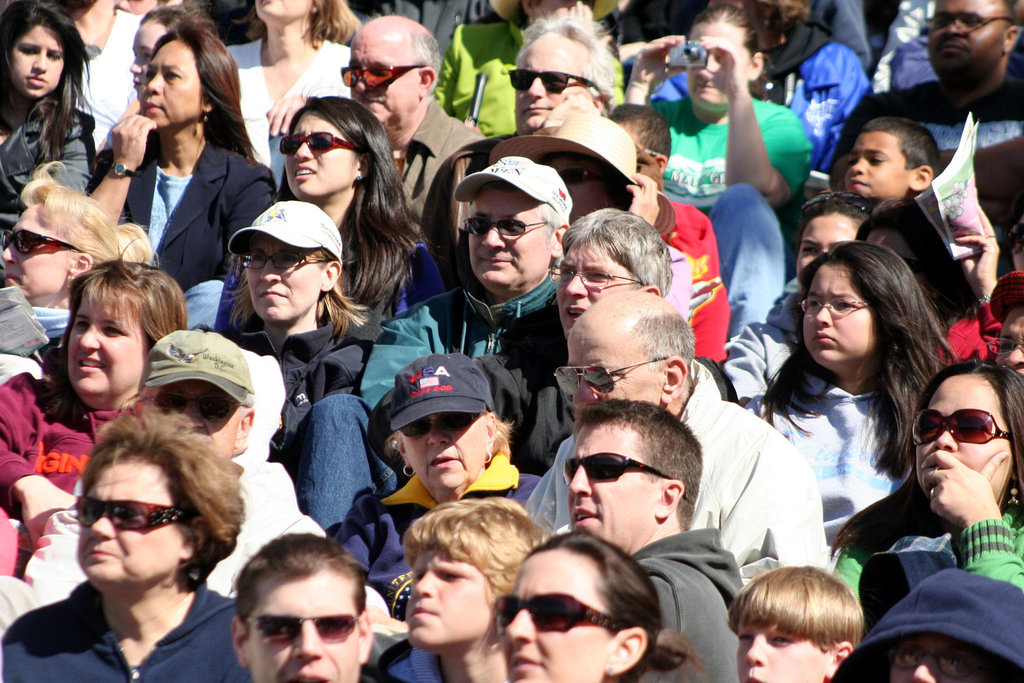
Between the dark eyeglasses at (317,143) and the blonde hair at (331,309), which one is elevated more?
the dark eyeglasses at (317,143)

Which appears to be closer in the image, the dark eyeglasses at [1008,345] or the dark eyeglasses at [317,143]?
the dark eyeglasses at [1008,345]

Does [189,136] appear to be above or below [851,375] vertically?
above

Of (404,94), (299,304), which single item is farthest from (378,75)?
(299,304)

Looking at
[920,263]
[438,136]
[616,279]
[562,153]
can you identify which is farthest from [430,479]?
[438,136]

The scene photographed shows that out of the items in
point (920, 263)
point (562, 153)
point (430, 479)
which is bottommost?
point (430, 479)

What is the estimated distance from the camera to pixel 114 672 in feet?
11.2

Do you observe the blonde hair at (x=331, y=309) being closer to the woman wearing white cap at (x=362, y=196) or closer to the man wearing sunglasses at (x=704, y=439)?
the woman wearing white cap at (x=362, y=196)

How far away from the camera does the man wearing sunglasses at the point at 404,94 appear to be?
23.4 ft

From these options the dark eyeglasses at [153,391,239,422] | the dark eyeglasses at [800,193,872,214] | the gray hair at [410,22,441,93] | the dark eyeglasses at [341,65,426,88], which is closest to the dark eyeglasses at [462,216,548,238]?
the dark eyeglasses at [153,391,239,422]

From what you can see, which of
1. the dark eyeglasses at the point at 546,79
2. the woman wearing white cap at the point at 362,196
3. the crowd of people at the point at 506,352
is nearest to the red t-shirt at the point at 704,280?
the crowd of people at the point at 506,352

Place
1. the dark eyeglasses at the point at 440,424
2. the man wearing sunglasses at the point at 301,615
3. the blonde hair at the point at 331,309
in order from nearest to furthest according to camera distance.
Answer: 1. the man wearing sunglasses at the point at 301,615
2. the dark eyeglasses at the point at 440,424
3. the blonde hair at the point at 331,309

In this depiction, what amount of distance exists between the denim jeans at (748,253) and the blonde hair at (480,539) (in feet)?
11.8

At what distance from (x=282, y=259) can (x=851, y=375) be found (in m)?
2.40

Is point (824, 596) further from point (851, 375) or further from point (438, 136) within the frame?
point (438, 136)
